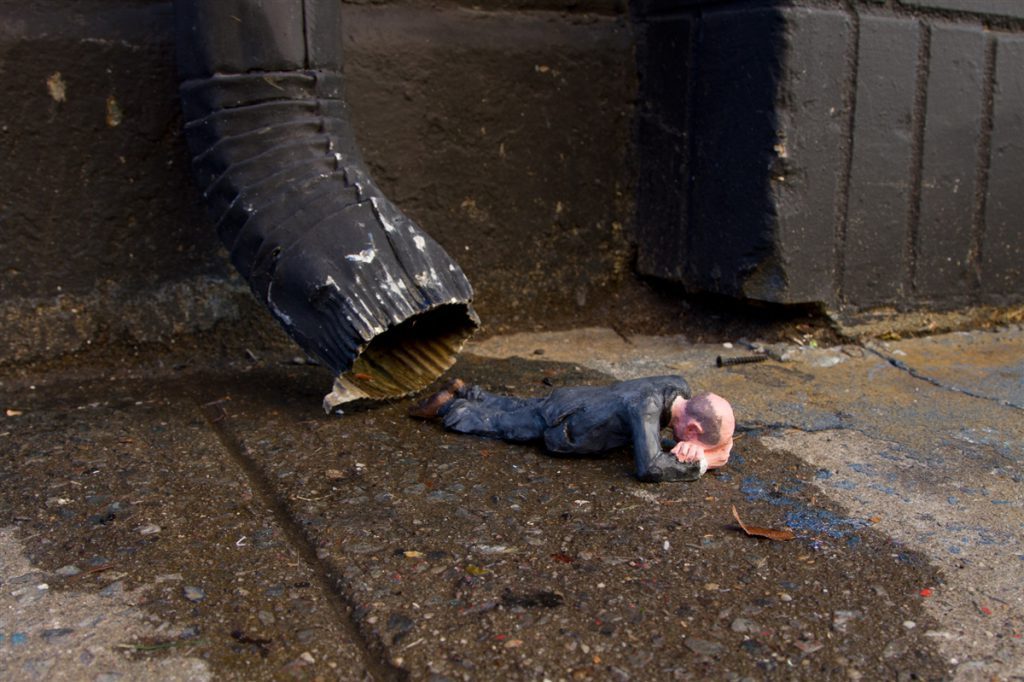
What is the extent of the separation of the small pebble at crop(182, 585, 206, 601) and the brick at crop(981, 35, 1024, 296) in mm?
2752

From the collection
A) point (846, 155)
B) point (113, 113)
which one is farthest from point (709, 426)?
point (113, 113)

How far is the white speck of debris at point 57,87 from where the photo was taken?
259cm

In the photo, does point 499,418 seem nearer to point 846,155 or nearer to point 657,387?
point 657,387

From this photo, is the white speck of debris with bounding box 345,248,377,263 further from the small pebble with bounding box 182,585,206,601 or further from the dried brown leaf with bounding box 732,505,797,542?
the dried brown leaf with bounding box 732,505,797,542

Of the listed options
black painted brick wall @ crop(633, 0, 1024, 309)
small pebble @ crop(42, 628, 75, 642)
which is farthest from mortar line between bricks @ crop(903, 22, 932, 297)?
small pebble @ crop(42, 628, 75, 642)

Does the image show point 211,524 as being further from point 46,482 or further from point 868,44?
point 868,44

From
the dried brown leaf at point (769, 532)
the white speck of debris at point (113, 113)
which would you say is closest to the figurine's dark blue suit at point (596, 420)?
the dried brown leaf at point (769, 532)

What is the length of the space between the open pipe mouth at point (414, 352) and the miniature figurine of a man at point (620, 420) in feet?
0.46

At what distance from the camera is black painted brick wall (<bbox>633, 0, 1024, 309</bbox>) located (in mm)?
2926

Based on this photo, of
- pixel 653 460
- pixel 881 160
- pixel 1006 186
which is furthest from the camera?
pixel 1006 186

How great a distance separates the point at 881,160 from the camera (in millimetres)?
3064

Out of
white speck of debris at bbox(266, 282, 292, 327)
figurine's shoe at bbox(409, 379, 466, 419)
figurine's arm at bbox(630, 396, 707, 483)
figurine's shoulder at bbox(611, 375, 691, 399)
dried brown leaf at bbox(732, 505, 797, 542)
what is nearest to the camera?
dried brown leaf at bbox(732, 505, 797, 542)

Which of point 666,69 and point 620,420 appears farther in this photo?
point 666,69

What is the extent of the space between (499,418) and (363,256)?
482 mm
